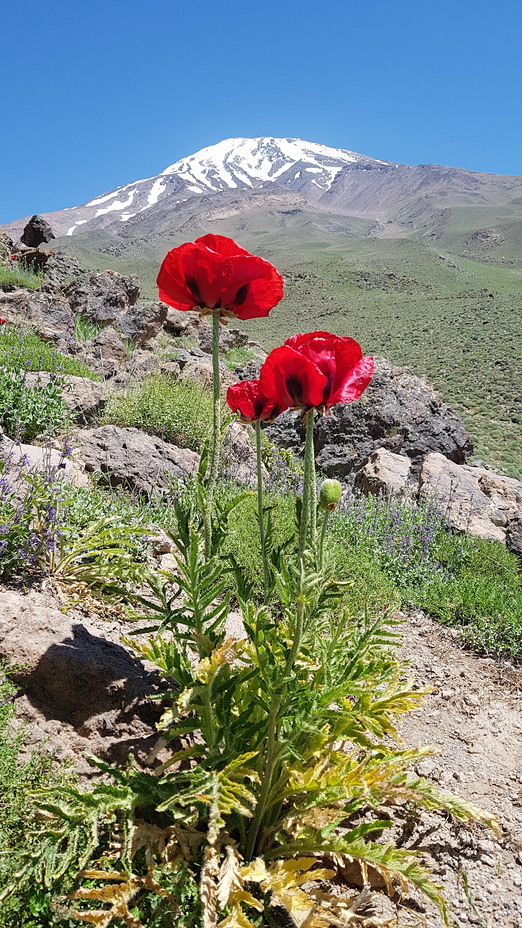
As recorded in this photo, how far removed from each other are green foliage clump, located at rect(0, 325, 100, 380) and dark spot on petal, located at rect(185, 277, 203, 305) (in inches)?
175

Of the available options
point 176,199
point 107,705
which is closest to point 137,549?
point 107,705

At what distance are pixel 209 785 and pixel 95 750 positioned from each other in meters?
→ 0.73

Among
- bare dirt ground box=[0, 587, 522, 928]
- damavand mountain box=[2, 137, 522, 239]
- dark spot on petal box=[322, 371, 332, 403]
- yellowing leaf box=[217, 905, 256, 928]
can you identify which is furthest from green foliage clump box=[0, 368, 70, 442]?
damavand mountain box=[2, 137, 522, 239]

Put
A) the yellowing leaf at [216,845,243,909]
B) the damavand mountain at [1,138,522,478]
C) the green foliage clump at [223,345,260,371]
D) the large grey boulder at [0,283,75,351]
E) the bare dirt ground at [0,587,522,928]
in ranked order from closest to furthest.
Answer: the yellowing leaf at [216,845,243,909] < the bare dirt ground at [0,587,522,928] < the large grey boulder at [0,283,75,351] < the green foliage clump at [223,345,260,371] < the damavand mountain at [1,138,522,478]

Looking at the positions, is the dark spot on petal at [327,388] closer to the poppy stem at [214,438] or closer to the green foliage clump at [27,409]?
the poppy stem at [214,438]

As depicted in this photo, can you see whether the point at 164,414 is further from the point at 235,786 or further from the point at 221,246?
the point at 235,786

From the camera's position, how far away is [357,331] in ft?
97.8

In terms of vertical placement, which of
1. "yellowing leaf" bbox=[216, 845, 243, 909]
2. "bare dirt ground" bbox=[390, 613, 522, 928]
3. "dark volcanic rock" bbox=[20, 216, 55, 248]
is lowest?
"bare dirt ground" bbox=[390, 613, 522, 928]

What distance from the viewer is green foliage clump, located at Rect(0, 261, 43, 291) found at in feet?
35.4

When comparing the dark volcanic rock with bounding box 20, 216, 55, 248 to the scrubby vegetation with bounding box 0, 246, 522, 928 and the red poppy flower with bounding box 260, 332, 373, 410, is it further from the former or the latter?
the red poppy flower with bounding box 260, 332, 373, 410

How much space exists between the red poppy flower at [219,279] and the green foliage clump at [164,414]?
4814 millimetres

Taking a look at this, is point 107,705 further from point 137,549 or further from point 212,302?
point 212,302

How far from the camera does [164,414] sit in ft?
21.7

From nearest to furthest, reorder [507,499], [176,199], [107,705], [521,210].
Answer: [107,705] → [507,499] → [521,210] → [176,199]
